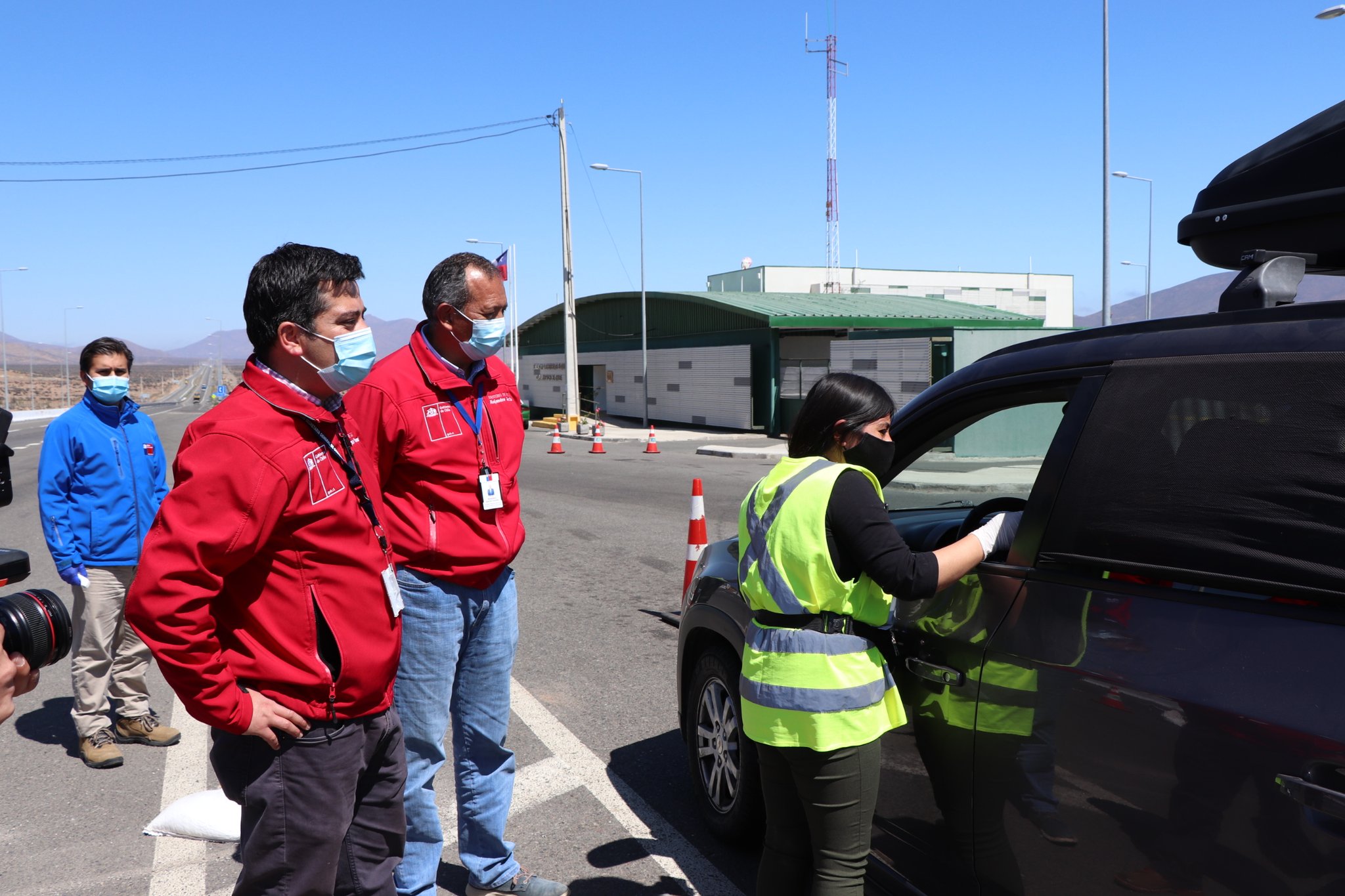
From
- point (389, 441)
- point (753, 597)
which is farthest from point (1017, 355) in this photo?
point (389, 441)

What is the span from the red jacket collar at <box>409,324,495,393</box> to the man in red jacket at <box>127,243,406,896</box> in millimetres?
664

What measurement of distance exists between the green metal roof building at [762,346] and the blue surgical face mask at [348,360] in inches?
792

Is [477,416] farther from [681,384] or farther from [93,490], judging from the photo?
[681,384]

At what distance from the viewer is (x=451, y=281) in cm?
322

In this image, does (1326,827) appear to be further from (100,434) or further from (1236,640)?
(100,434)

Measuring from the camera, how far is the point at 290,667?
7.34 ft

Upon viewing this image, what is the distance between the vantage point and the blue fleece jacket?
4715 mm

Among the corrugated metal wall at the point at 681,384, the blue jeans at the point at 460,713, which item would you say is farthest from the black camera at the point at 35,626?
the corrugated metal wall at the point at 681,384

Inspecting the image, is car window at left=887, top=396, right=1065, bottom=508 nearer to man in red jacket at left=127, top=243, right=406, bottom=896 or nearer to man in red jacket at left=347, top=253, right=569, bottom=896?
man in red jacket at left=347, top=253, right=569, bottom=896

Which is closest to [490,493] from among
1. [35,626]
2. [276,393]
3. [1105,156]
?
[276,393]

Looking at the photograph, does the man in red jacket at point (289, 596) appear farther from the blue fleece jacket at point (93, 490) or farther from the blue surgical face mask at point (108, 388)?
the blue surgical face mask at point (108, 388)

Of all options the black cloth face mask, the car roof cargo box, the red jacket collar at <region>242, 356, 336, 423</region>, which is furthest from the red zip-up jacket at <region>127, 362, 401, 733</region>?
the car roof cargo box

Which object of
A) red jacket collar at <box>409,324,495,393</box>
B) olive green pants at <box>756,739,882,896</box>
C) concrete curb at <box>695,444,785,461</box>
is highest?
red jacket collar at <box>409,324,495,393</box>

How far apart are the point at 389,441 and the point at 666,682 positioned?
3265 millimetres
